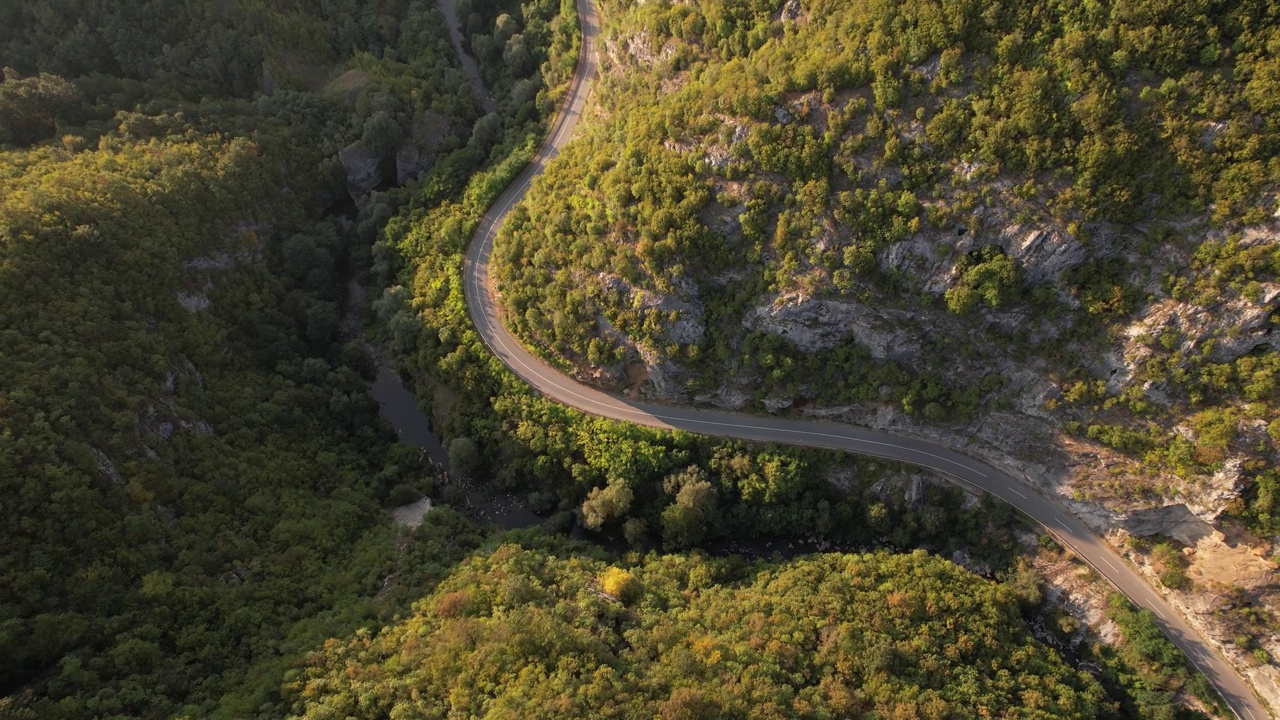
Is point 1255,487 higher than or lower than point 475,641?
higher

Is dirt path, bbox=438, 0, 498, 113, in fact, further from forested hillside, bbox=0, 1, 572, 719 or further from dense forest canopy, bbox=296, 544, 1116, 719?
dense forest canopy, bbox=296, 544, 1116, 719

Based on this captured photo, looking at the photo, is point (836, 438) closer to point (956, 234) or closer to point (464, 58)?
point (956, 234)

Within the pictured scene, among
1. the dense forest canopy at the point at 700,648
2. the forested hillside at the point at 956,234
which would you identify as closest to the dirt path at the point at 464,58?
the forested hillside at the point at 956,234

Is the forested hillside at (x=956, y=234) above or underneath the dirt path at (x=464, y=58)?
underneath

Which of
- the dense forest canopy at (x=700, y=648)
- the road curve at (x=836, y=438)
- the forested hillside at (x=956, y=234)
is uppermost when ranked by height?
the forested hillside at (x=956, y=234)

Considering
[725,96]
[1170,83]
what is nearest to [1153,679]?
[1170,83]

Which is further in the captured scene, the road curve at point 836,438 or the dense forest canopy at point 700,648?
the road curve at point 836,438

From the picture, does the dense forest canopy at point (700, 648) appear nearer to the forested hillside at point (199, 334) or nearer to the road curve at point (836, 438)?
the forested hillside at point (199, 334)

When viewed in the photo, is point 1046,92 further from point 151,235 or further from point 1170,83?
point 151,235
